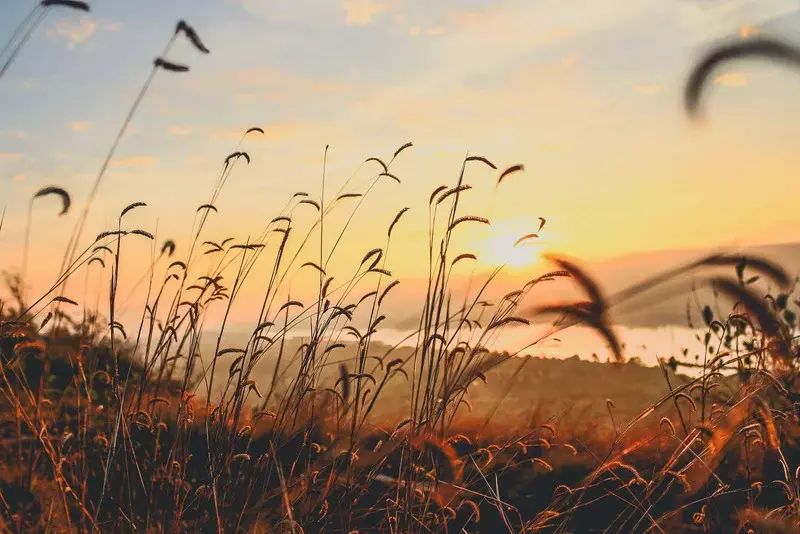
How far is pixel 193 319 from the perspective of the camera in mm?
3166

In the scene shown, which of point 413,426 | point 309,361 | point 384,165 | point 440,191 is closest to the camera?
point 413,426

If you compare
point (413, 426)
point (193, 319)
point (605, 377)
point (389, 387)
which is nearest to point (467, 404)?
point (389, 387)

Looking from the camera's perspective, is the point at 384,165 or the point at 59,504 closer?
the point at 59,504

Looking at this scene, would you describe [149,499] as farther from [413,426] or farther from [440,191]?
[440,191]

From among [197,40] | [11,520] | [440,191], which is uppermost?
[197,40]

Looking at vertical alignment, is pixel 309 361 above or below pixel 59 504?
above

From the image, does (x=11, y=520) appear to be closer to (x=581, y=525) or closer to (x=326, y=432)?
(x=326, y=432)

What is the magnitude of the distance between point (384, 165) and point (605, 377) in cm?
389

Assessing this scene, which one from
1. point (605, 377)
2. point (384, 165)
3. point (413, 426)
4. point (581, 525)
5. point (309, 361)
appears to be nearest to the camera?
point (413, 426)

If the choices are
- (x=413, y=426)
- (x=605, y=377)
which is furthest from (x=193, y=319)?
(x=605, y=377)

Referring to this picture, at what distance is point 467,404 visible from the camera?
10.3 feet

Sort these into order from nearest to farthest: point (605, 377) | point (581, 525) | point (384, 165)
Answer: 1. point (384, 165)
2. point (581, 525)
3. point (605, 377)

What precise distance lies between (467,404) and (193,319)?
103 cm

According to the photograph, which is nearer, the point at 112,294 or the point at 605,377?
the point at 112,294
